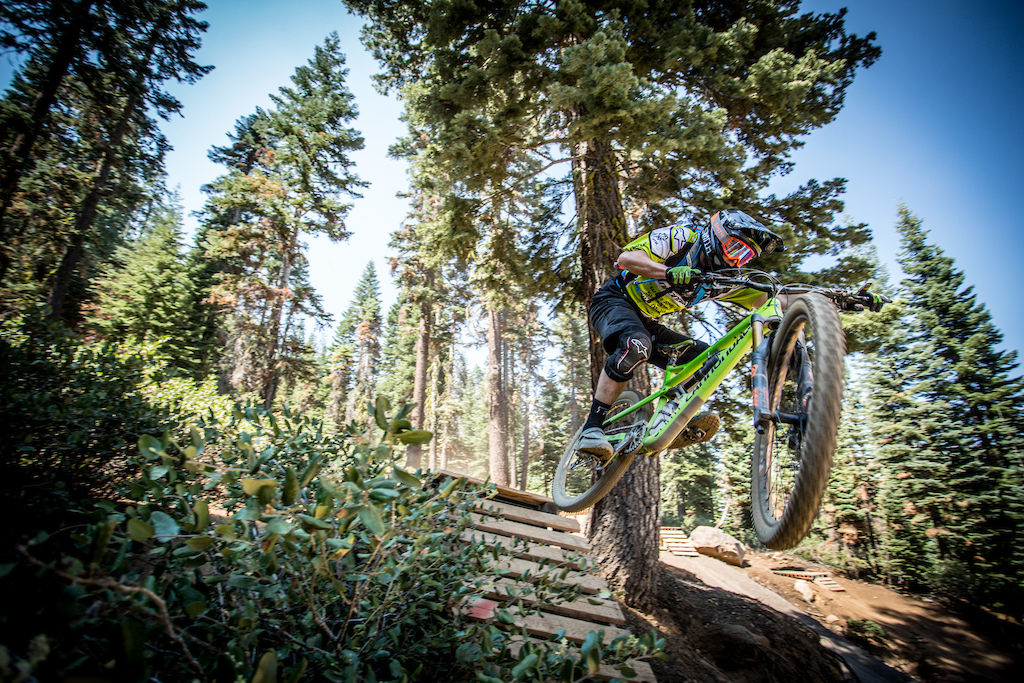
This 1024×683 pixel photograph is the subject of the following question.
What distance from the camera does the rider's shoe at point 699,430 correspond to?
3170mm

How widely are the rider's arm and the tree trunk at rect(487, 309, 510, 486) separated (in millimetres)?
10347

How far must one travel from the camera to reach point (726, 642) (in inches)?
167

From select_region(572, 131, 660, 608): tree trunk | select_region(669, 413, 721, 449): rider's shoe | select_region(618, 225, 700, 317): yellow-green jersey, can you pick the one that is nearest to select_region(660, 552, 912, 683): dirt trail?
select_region(572, 131, 660, 608): tree trunk

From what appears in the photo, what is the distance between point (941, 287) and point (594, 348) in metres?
22.3

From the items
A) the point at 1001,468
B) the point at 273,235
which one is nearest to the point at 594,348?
the point at 273,235

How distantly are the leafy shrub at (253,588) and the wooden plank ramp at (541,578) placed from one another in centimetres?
27

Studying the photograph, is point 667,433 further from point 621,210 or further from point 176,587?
point 621,210

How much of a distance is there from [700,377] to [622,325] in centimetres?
81

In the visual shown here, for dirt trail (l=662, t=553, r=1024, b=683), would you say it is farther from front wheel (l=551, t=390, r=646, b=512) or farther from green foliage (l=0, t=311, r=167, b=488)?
green foliage (l=0, t=311, r=167, b=488)

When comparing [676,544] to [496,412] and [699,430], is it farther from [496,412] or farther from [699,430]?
[699,430]

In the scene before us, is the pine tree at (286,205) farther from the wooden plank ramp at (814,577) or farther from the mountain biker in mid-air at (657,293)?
the wooden plank ramp at (814,577)

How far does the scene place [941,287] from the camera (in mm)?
17797

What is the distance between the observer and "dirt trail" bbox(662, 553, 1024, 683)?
931 cm

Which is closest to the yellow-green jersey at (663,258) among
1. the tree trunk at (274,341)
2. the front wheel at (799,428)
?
the front wheel at (799,428)
